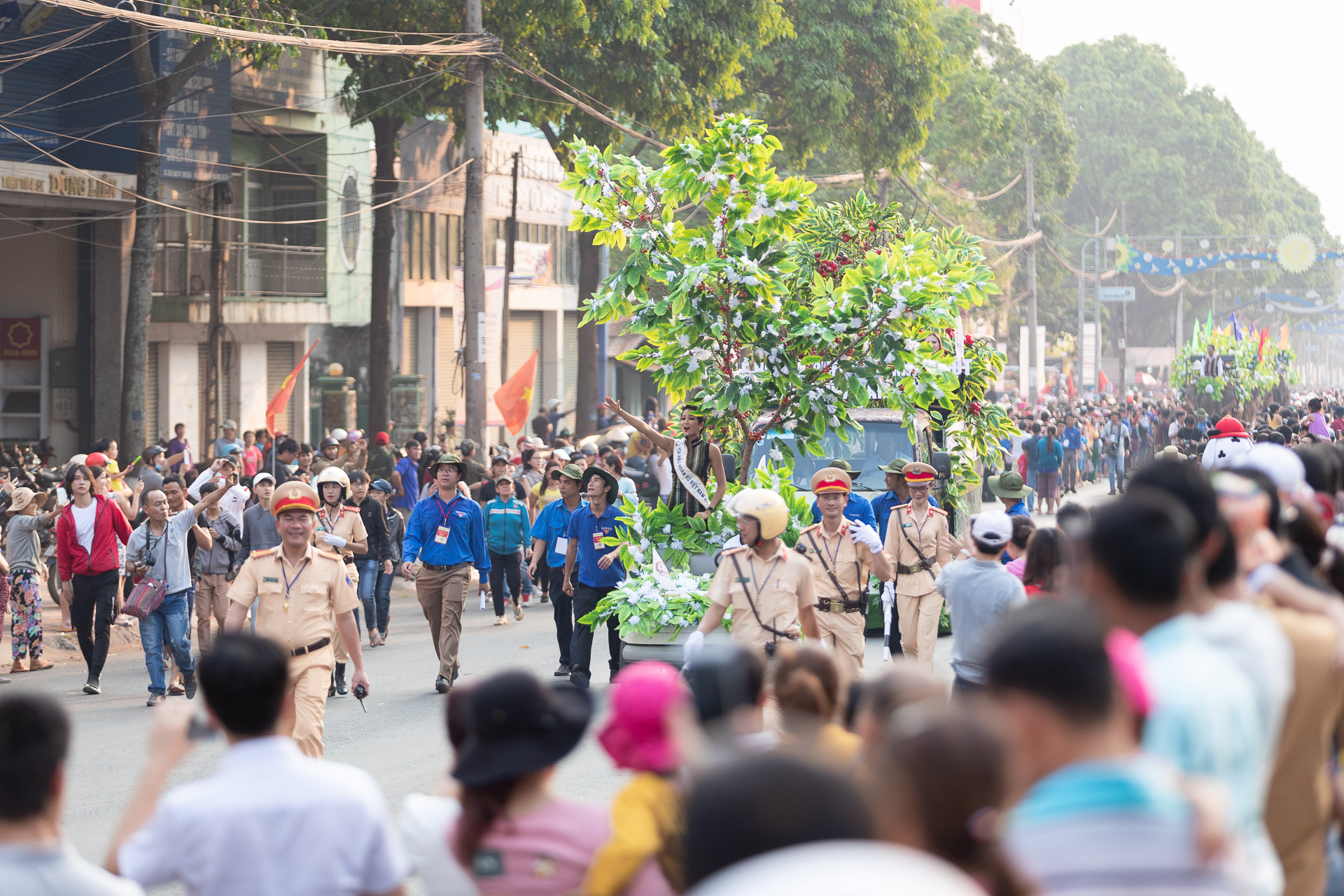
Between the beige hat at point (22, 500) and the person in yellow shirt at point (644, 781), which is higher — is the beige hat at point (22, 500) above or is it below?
below

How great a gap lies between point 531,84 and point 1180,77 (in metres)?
68.0

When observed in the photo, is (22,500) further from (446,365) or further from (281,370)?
(446,365)

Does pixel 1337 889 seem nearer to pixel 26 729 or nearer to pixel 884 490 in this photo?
pixel 26 729

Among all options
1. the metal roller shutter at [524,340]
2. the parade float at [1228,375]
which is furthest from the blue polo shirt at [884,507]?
the metal roller shutter at [524,340]

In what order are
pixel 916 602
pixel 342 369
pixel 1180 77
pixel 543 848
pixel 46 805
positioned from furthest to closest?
pixel 1180 77 < pixel 342 369 < pixel 916 602 < pixel 543 848 < pixel 46 805

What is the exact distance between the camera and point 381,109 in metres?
25.3

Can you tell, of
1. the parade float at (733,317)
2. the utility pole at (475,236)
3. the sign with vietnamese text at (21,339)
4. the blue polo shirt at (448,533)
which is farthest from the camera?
the sign with vietnamese text at (21,339)

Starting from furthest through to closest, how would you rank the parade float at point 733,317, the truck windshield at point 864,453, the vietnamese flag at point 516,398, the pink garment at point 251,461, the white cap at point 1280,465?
the vietnamese flag at point 516,398 → the pink garment at point 251,461 → the truck windshield at point 864,453 → the parade float at point 733,317 → the white cap at point 1280,465

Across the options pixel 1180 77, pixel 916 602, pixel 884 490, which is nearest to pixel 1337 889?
pixel 916 602

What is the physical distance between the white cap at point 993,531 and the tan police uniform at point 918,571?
3.38 meters

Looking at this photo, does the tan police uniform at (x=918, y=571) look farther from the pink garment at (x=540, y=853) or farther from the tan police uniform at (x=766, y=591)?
the pink garment at (x=540, y=853)

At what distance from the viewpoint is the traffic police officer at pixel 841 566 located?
9219 millimetres

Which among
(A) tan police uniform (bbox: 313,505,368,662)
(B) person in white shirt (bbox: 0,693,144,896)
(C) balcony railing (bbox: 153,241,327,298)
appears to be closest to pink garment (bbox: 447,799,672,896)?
(B) person in white shirt (bbox: 0,693,144,896)

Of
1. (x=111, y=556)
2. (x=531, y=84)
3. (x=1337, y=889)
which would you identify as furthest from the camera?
(x=531, y=84)
